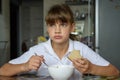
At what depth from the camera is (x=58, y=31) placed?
1180 mm

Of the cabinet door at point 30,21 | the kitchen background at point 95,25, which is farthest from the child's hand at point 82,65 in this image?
the cabinet door at point 30,21

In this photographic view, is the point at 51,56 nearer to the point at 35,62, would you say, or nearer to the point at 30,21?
the point at 35,62

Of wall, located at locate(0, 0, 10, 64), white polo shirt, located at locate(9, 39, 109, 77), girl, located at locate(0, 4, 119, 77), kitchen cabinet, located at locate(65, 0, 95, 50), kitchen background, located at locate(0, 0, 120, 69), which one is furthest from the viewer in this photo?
wall, located at locate(0, 0, 10, 64)

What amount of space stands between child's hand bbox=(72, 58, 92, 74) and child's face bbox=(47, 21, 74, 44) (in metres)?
0.20

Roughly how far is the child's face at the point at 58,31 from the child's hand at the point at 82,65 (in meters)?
0.20

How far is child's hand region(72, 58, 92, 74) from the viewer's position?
3.30 feet

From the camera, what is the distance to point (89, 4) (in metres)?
4.27

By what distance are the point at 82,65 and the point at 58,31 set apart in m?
0.22

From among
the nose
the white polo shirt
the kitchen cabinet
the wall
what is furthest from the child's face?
the wall

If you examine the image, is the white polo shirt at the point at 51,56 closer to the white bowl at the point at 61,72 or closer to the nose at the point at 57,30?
the nose at the point at 57,30

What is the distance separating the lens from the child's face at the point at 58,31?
117cm

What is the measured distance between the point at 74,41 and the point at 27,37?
6.41 m

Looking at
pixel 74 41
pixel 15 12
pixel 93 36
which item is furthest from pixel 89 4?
pixel 15 12

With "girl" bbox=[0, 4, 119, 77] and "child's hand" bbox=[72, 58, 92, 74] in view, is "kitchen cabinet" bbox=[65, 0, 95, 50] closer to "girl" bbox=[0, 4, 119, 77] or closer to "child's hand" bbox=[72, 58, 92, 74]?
"girl" bbox=[0, 4, 119, 77]
